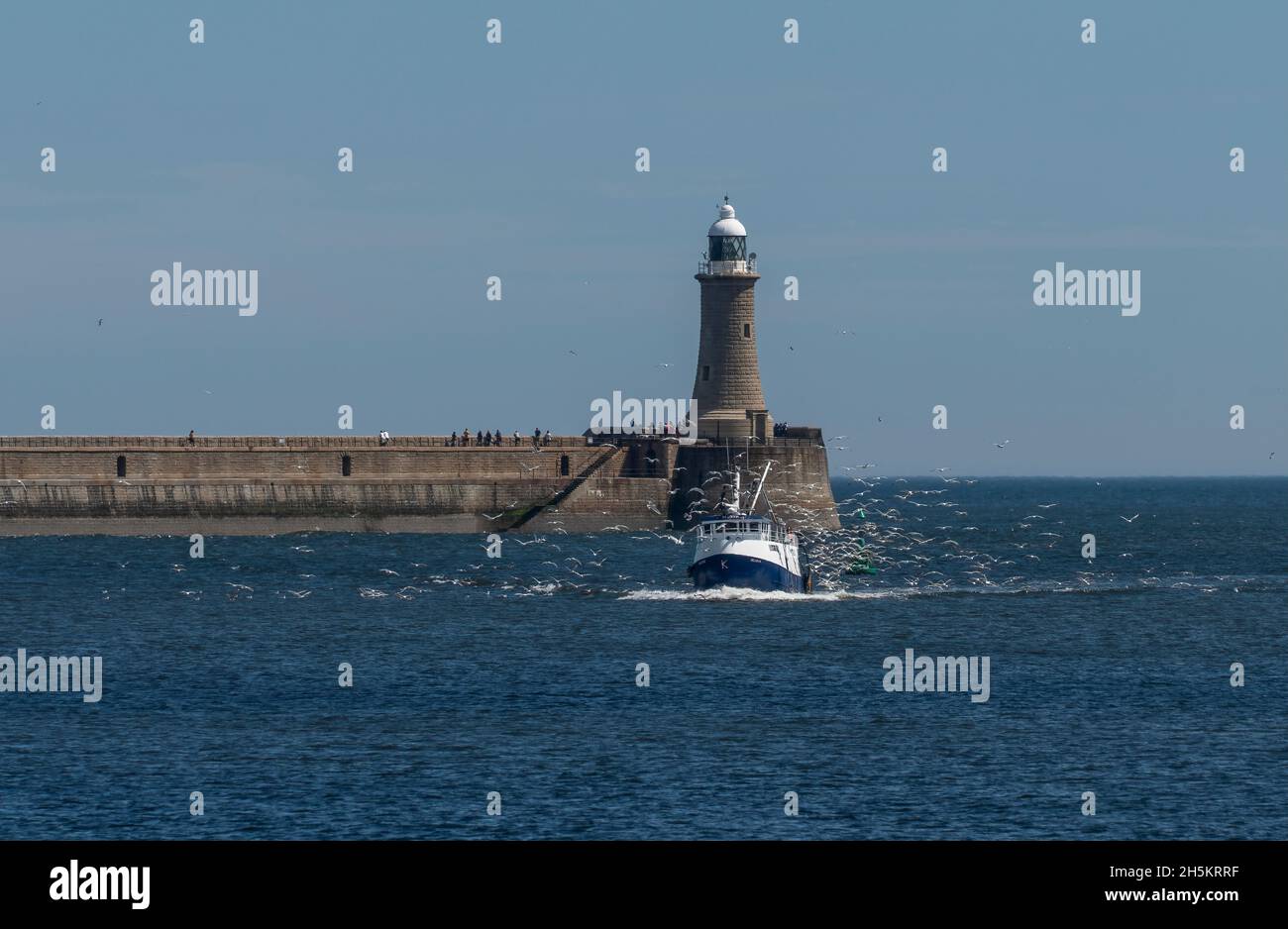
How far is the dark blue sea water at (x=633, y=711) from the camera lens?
33312 millimetres

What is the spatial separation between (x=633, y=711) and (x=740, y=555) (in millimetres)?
29501

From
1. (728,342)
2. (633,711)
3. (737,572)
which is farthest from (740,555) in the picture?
(728,342)

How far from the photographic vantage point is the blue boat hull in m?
74.2

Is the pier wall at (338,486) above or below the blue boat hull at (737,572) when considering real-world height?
above

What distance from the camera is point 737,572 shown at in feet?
244

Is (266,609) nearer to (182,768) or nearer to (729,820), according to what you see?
(182,768)

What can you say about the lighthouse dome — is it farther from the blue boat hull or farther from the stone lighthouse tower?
the blue boat hull

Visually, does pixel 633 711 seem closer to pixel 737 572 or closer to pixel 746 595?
pixel 746 595

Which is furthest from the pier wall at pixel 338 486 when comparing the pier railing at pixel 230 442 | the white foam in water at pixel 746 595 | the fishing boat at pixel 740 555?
the fishing boat at pixel 740 555

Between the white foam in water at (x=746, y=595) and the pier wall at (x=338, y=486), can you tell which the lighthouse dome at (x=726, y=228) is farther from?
the white foam in water at (x=746, y=595)

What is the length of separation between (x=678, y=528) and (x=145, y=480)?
107 feet

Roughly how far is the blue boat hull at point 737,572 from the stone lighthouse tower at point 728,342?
42.7 meters

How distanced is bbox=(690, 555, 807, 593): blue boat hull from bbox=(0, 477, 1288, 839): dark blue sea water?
1.07m
